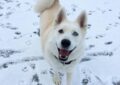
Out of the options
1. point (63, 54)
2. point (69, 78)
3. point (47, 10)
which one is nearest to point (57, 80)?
point (69, 78)

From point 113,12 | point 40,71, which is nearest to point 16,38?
point 40,71

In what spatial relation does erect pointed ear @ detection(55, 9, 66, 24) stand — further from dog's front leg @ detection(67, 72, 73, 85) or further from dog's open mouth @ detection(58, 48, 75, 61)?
dog's front leg @ detection(67, 72, 73, 85)

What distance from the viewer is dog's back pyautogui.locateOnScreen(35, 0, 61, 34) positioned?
14.8 feet

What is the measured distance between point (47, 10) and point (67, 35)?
1.18 metres

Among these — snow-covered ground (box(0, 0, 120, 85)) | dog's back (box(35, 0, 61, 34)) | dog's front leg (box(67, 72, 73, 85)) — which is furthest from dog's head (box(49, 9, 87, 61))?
snow-covered ground (box(0, 0, 120, 85))

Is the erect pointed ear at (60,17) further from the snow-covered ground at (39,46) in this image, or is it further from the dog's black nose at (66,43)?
the snow-covered ground at (39,46)

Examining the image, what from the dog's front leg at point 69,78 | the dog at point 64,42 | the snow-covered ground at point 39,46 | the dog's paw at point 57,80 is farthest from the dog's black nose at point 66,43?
the snow-covered ground at point 39,46

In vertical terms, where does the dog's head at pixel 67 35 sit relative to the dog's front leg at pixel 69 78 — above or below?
above

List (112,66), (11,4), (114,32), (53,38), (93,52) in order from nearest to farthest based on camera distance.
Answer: (53,38) < (112,66) < (93,52) < (114,32) < (11,4)

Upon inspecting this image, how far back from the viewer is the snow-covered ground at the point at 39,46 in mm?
4402

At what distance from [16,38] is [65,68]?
4.94ft

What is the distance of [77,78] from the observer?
4.43 meters

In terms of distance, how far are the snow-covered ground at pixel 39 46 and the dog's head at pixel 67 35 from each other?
0.79m

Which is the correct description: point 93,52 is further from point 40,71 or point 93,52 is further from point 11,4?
point 11,4
